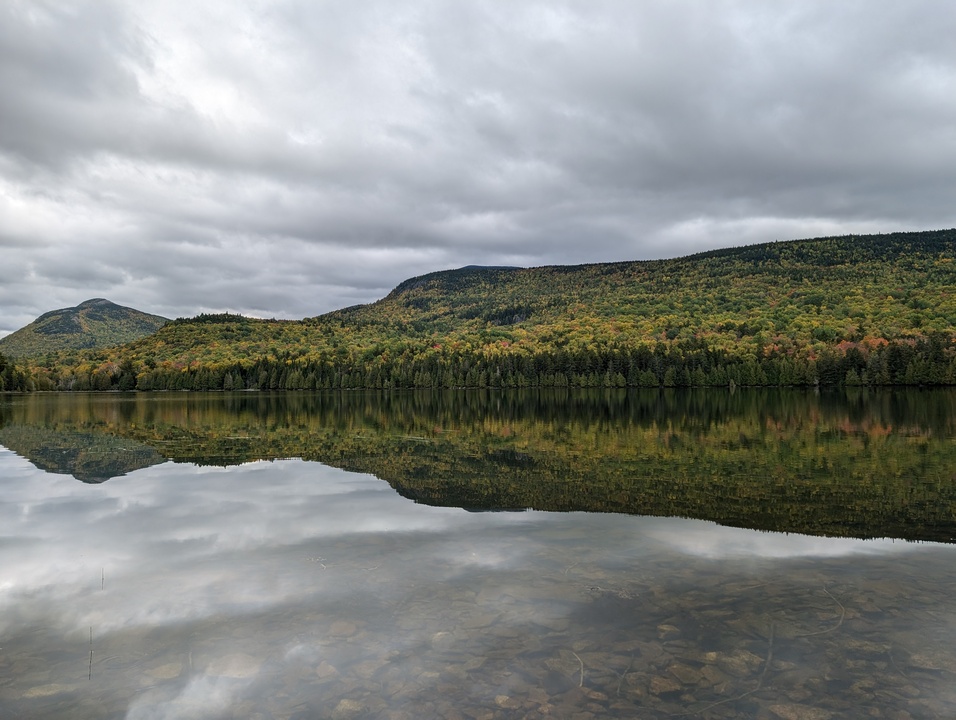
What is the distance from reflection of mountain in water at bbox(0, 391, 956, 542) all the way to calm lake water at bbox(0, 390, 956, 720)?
9.0 inches

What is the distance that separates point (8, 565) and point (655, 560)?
562 inches

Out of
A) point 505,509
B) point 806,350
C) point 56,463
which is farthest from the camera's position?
point 806,350

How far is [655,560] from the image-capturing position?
1360cm

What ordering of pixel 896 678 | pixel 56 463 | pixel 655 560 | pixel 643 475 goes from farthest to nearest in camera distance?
pixel 56 463
pixel 643 475
pixel 655 560
pixel 896 678

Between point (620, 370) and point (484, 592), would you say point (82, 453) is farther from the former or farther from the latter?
point (620, 370)

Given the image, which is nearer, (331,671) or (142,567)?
(331,671)

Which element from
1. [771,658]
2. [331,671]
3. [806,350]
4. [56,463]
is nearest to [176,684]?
[331,671]

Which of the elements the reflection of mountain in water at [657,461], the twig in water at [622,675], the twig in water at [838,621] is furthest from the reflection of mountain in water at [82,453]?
the twig in water at [838,621]

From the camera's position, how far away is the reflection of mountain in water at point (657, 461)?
60.4ft

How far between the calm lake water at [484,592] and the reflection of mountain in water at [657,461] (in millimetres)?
228

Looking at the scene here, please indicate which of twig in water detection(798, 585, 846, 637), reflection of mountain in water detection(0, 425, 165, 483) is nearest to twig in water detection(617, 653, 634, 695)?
twig in water detection(798, 585, 846, 637)

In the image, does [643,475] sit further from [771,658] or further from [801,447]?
Answer: [771,658]

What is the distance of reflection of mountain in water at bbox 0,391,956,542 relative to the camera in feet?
60.4

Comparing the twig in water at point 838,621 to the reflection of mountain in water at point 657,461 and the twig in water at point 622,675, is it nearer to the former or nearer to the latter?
the twig in water at point 622,675
